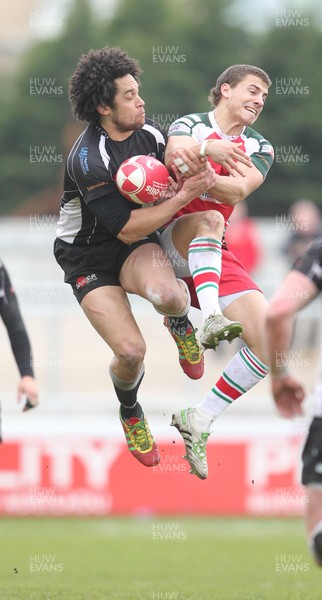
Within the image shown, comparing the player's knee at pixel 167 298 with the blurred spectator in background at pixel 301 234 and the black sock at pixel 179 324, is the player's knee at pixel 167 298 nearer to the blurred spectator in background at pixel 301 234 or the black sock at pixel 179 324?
the black sock at pixel 179 324

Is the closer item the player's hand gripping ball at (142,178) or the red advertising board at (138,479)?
the player's hand gripping ball at (142,178)

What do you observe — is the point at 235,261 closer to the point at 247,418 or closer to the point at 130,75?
the point at 130,75

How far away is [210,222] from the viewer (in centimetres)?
908

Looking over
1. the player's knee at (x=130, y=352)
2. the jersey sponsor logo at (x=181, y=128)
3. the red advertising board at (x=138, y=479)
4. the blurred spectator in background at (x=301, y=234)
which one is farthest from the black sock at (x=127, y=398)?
the blurred spectator in background at (x=301, y=234)

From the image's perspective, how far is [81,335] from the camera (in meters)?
16.7

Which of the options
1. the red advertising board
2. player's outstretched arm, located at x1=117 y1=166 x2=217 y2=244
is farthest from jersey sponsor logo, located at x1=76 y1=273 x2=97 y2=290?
the red advertising board

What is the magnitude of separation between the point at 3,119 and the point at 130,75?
72.5 ft

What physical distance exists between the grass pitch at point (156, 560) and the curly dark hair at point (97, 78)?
3.75m

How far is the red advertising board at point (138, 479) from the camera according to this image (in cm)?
1617

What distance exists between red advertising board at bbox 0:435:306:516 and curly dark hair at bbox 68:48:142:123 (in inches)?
291

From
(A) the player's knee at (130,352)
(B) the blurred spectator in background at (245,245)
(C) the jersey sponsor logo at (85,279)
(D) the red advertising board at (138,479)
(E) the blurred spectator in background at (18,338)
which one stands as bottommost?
(D) the red advertising board at (138,479)

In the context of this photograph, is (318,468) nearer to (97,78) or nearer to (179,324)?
(179,324)

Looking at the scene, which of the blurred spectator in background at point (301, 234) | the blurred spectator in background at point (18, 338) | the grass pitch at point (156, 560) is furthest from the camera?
the blurred spectator in background at point (301, 234)

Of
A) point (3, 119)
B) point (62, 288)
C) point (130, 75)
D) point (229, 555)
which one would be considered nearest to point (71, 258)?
point (130, 75)
